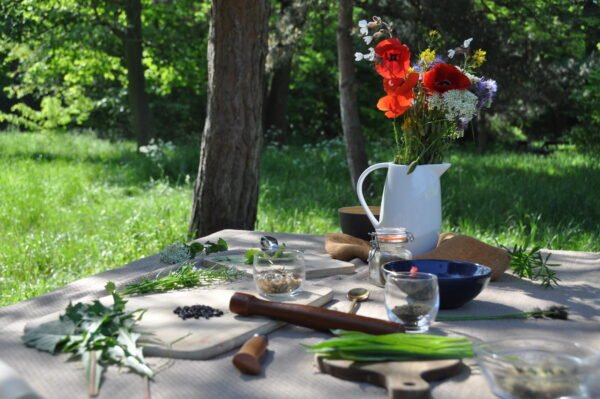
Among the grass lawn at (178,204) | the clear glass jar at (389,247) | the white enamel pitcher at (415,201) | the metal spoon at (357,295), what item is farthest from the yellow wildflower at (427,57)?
the grass lawn at (178,204)

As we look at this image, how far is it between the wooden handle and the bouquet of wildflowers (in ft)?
3.14

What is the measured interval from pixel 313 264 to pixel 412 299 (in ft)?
2.38

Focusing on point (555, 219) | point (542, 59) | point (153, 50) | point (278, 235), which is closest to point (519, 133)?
point (542, 59)

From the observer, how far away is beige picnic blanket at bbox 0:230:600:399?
4.08 ft

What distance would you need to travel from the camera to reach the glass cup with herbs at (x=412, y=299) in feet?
4.89

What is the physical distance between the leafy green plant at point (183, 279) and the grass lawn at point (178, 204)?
7.32 ft

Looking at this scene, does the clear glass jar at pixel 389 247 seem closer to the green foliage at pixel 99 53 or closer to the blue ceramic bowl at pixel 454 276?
the blue ceramic bowl at pixel 454 276

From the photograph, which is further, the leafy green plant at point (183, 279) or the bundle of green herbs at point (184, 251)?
the bundle of green herbs at point (184, 251)

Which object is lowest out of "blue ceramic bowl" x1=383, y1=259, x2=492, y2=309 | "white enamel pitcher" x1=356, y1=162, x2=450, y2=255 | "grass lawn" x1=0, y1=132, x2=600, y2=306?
"grass lawn" x1=0, y1=132, x2=600, y2=306

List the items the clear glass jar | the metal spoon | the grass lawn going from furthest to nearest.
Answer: the grass lawn → the clear glass jar → the metal spoon

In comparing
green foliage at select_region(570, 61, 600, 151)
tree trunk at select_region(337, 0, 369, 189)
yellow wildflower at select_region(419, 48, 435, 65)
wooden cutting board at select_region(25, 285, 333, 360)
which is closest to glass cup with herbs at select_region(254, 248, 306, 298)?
wooden cutting board at select_region(25, 285, 333, 360)

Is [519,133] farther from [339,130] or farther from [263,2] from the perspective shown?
[263,2]

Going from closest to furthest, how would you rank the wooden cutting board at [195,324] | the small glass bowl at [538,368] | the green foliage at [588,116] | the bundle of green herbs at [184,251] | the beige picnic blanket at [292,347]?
1. the small glass bowl at [538,368]
2. the beige picnic blanket at [292,347]
3. the wooden cutting board at [195,324]
4. the bundle of green herbs at [184,251]
5. the green foliage at [588,116]

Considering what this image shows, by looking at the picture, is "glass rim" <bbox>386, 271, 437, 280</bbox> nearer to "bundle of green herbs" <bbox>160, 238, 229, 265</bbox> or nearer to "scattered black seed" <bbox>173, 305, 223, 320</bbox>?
"scattered black seed" <bbox>173, 305, 223, 320</bbox>
